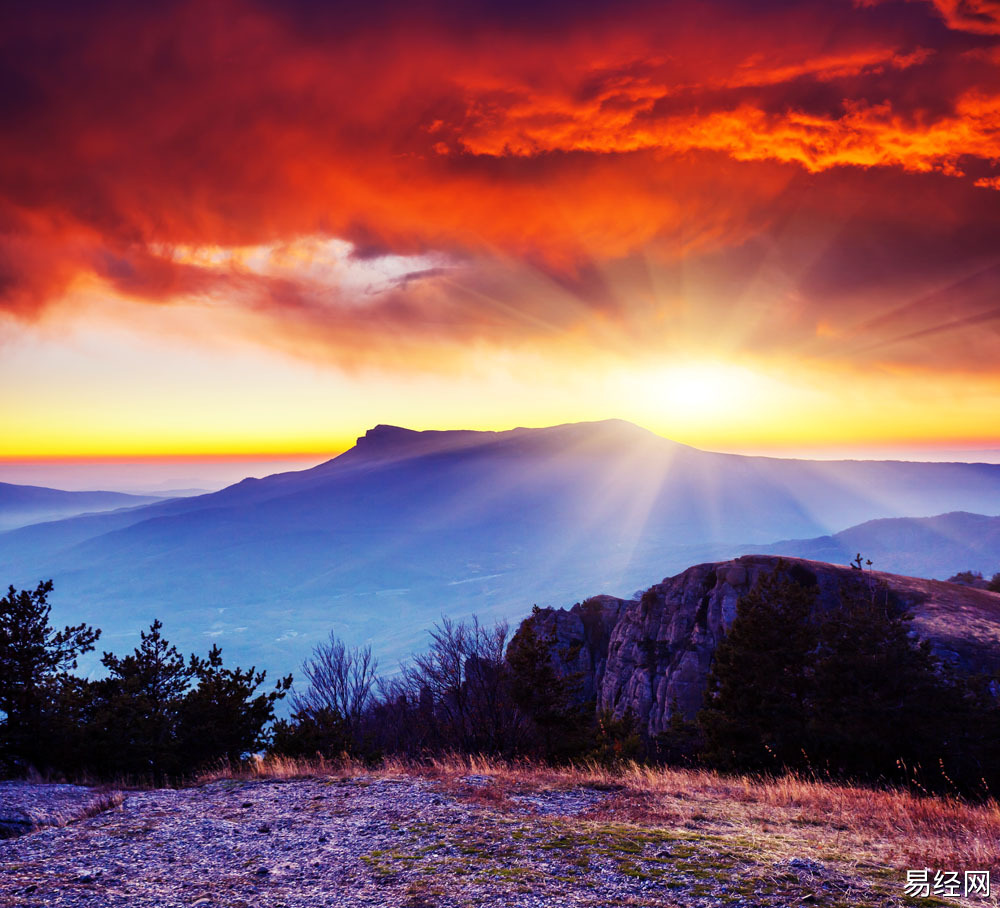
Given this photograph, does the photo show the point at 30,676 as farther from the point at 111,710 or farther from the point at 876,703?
the point at 876,703

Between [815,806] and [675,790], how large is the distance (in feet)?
9.53

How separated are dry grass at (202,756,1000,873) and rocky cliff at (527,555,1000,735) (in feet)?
55.5

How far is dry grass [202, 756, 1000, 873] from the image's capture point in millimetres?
8289

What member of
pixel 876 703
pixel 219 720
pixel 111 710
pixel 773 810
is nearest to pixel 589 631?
pixel 876 703

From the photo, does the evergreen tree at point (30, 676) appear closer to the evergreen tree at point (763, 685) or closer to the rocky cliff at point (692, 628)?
the rocky cliff at point (692, 628)

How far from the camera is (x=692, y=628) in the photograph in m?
52.9

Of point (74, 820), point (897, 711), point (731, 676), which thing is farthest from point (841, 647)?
point (74, 820)

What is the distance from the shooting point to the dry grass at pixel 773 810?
8289 millimetres

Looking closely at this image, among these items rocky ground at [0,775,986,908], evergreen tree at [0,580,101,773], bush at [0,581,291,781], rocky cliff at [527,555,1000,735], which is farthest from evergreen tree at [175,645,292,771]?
rocky cliff at [527,555,1000,735]

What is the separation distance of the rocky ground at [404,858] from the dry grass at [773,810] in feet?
1.50

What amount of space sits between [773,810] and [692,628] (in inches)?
1760

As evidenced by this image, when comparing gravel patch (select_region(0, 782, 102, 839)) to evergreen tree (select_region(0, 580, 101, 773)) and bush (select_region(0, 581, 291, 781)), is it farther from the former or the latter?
evergreen tree (select_region(0, 580, 101, 773))

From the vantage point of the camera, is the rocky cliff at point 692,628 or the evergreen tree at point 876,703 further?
the rocky cliff at point 692,628

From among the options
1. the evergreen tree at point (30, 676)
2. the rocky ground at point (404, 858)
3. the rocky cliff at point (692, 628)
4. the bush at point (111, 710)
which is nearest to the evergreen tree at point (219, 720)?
the bush at point (111, 710)
